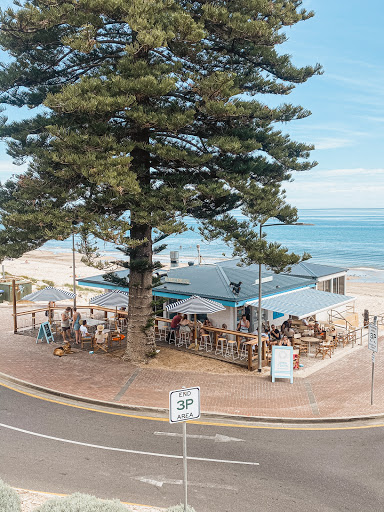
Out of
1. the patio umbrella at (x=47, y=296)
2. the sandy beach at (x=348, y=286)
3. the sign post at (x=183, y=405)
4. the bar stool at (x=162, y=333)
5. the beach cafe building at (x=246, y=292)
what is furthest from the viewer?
the sandy beach at (x=348, y=286)

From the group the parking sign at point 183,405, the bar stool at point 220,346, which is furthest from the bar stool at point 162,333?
the parking sign at point 183,405

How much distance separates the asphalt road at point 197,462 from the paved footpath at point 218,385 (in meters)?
1.16

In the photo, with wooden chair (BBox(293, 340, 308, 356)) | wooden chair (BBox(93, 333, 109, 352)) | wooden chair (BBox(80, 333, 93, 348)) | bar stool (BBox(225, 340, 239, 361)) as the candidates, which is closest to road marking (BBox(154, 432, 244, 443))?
bar stool (BBox(225, 340, 239, 361))

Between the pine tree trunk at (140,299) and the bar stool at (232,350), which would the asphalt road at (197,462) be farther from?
the bar stool at (232,350)

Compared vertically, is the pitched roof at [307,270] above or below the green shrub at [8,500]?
above

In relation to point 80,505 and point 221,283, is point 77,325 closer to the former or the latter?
point 221,283

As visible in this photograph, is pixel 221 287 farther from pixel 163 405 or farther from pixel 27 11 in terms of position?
pixel 27 11

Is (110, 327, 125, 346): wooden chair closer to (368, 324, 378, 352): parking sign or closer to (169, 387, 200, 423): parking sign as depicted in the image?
(368, 324, 378, 352): parking sign

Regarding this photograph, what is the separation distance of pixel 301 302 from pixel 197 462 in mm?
11474

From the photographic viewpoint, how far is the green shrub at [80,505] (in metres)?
6.57

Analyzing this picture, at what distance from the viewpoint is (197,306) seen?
18797 millimetres

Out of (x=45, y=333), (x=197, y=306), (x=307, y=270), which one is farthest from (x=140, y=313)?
(x=307, y=270)

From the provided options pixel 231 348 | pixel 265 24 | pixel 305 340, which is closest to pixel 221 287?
pixel 231 348

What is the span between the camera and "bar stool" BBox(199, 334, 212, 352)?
20.1 m
